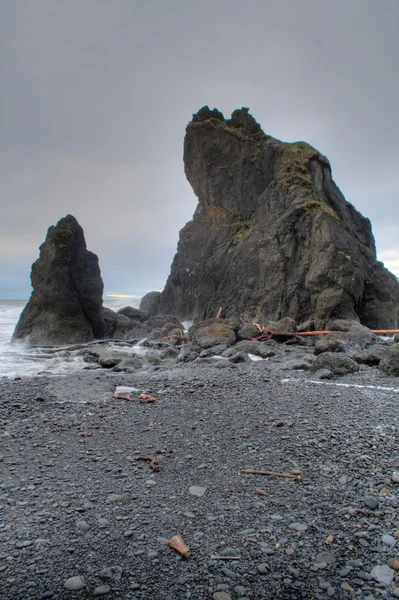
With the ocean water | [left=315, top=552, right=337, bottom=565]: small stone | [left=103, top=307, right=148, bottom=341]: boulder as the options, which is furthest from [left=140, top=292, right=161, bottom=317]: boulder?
[left=315, top=552, right=337, bottom=565]: small stone

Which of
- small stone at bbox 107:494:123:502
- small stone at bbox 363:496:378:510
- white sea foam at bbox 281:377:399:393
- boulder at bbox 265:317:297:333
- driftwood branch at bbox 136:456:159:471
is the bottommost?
small stone at bbox 107:494:123:502

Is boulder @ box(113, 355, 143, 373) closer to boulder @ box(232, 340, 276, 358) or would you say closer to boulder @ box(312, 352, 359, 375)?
boulder @ box(232, 340, 276, 358)

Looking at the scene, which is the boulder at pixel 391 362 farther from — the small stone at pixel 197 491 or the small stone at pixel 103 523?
the small stone at pixel 103 523

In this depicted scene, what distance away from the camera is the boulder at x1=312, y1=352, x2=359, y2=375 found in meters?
6.62

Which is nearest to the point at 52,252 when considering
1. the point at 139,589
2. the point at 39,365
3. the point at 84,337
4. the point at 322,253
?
the point at 84,337

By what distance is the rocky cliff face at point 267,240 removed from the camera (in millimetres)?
15289

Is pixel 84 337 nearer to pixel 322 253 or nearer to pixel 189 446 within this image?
pixel 322 253

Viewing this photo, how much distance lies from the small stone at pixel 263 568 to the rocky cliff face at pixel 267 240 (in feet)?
42.5

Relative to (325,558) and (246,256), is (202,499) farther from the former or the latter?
(246,256)

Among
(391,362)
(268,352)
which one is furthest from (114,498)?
(268,352)

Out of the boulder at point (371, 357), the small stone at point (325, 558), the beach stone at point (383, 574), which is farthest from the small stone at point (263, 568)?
the boulder at point (371, 357)

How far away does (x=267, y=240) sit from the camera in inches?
710

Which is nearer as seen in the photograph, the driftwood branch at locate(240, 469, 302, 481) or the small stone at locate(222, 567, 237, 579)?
the small stone at locate(222, 567, 237, 579)

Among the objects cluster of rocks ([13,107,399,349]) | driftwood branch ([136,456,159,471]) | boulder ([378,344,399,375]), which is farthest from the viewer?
cluster of rocks ([13,107,399,349])
